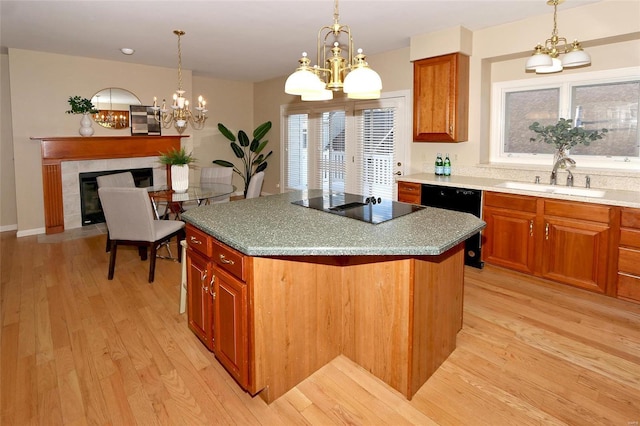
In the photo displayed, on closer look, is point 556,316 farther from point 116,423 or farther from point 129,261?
point 129,261

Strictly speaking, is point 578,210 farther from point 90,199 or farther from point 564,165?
point 90,199

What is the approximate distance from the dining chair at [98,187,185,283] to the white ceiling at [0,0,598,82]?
1.67 meters

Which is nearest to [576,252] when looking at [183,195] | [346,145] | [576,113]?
[576,113]

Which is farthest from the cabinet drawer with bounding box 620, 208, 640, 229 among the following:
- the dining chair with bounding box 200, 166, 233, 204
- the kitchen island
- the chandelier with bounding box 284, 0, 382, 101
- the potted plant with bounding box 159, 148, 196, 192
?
the dining chair with bounding box 200, 166, 233, 204

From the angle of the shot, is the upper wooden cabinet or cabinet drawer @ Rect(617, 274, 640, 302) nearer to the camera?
cabinet drawer @ Rect(617, 274, 640, 302)

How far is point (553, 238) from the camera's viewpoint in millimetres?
3430

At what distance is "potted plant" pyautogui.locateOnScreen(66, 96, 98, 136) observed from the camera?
5.46 metres

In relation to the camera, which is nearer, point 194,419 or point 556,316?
point 194,419

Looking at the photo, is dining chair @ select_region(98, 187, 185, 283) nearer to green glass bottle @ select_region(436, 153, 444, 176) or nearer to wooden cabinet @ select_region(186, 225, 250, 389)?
wooden cabinet @ select_region(186, 225, 250, 389)

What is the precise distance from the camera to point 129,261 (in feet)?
14.0

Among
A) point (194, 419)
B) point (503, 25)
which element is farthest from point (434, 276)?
point (503, 25)

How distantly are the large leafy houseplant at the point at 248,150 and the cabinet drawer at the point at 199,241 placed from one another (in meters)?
4.83

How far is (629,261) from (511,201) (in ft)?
3.27

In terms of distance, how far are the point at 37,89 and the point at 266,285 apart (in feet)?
17.4
